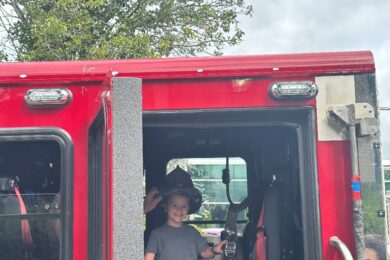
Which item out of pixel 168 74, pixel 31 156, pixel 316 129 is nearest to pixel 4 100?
pixel 31 156

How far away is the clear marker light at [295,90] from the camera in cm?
289

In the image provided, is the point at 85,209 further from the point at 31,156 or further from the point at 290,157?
the point at 290,157

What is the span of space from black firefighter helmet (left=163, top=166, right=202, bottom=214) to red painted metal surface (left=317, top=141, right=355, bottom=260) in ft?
4.08

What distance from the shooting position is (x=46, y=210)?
9.50 feet

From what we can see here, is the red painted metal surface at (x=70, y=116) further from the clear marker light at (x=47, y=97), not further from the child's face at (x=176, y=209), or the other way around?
the child's face at (x=176, y=209)

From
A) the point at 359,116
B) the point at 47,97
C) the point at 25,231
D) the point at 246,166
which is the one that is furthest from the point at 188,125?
the point at 246,166

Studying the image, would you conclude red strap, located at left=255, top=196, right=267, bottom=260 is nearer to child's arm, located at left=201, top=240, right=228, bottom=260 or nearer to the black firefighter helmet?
child's arm, located at left=201, top=240, right=228, bottom=260

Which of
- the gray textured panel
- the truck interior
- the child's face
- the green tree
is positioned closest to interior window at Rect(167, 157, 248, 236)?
the truck interior

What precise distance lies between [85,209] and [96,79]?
627mm

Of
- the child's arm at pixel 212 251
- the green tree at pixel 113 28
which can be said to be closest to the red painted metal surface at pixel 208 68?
the child's arm at pixel 212 251

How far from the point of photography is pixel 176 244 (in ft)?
12.3

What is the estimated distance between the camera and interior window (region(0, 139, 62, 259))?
9.51 ft

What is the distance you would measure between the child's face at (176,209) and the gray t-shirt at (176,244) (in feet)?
0.15

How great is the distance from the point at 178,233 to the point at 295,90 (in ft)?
4.52
